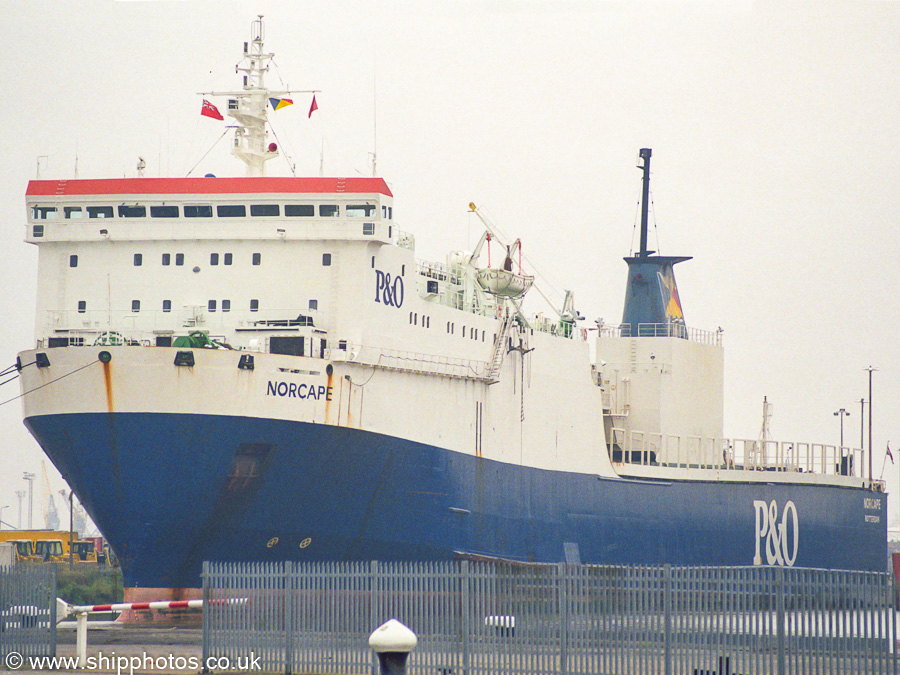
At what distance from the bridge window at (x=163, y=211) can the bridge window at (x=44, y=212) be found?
2270mm

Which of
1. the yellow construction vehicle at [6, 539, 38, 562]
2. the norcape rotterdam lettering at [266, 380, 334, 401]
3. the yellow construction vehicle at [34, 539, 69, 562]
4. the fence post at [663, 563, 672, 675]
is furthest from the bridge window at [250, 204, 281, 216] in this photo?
the yellow construction vehicle at [34, 539, 69, 562]

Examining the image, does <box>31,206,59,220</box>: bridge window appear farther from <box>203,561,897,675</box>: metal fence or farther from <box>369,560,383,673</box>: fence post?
<box>369,560,383,673</box>: fence post

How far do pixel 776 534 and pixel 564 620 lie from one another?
30.5 m

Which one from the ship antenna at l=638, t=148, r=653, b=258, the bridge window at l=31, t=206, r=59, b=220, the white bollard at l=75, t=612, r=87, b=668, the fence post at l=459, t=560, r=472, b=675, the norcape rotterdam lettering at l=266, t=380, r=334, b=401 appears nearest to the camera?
the fence post at l=459, t=560, r=472, b=675

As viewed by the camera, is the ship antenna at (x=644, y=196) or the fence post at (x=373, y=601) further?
the ship antenna at (x=644, y=196)

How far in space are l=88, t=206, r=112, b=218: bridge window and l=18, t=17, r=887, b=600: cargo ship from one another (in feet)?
0.10

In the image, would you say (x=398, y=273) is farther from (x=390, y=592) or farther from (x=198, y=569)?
(x=390, y=592)

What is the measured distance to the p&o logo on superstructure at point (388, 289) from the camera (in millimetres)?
31547

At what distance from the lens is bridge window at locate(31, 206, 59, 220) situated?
3181 centimetres

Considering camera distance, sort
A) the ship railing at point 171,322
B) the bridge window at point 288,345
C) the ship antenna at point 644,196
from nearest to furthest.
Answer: the bridge window at point 288,345, the ship railing at point 171,322, the ship antenna at point 644,196

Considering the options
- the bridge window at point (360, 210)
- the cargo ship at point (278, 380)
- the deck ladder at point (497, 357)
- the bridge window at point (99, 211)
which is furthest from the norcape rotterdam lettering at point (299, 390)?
the deck ladder at point (497, 357)

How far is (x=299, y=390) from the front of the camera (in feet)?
94.7

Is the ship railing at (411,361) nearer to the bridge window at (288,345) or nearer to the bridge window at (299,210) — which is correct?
the bridge window at (288,345)

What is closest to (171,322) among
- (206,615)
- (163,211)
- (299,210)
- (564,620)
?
(163,211)
